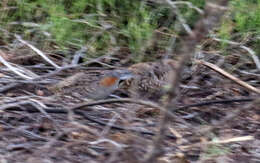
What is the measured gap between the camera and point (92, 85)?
12.4 feet

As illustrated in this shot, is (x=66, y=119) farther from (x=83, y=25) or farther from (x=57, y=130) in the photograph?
(x=83, y=25)

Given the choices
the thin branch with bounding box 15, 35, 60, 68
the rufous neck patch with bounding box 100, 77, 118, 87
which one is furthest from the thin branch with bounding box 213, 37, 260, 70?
the thin branch with bounding box 15, 35, 60, 68

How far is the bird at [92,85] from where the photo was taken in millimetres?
3727

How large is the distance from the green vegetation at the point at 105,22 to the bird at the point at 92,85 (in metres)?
0.44

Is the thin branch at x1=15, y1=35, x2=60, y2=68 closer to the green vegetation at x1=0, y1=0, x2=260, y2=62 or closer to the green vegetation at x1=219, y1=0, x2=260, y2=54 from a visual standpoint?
the green vegetation at x1=0, y1=0, x2=260, y2=62

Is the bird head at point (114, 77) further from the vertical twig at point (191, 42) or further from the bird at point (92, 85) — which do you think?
the vertical twig at point (191, 42)

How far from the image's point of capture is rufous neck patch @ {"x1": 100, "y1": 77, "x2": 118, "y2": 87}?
3.77 meters

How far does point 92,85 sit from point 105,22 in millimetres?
1079

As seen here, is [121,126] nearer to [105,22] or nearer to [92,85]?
[92,85]

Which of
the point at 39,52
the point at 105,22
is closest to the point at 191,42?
the point at 39,52

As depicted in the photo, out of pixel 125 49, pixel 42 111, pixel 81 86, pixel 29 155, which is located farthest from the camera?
pixel 125 49

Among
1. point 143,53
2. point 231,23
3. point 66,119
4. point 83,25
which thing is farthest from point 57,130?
point 231,23

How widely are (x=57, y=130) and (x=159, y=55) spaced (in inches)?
63.2

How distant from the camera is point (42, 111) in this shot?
10.5 feet
